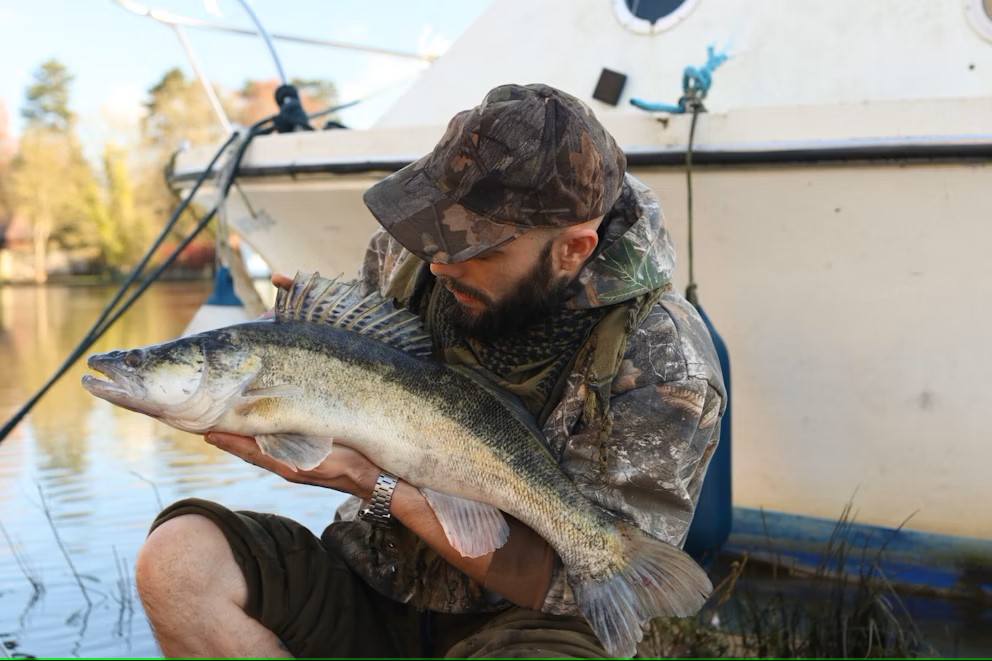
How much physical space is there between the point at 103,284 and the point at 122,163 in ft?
58.4

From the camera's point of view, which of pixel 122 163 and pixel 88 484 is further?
pixel 122 163

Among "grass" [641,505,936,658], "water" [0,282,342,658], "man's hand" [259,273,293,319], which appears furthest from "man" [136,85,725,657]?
"water" [0,282,342,658]

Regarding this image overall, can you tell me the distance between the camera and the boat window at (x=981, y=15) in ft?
16.4

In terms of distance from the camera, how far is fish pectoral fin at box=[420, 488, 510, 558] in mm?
2732

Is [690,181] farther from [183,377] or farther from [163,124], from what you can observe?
[163,124]

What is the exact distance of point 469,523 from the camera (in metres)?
2.77

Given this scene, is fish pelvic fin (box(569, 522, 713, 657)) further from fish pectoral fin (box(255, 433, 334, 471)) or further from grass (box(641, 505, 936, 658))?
grass (box(641, 505, 936, 658))

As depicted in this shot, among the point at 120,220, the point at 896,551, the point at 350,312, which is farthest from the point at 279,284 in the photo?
the point at 120,220

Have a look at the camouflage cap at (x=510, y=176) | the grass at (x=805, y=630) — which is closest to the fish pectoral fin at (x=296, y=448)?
the camouflage cap at (x=510, y=176)

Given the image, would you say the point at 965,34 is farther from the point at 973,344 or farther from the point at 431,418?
the point at 431,418

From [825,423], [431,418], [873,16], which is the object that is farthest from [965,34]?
[431,418]

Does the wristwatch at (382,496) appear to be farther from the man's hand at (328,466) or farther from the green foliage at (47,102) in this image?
the green foliage at (47,102)

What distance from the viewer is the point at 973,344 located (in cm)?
467

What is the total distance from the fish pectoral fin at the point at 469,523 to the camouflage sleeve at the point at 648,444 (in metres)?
0.19
